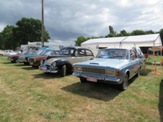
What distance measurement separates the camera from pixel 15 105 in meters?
4.31

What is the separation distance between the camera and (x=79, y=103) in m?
4.52

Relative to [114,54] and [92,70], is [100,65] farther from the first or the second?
[114,54]

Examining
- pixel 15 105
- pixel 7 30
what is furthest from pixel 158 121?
pixel 7 30

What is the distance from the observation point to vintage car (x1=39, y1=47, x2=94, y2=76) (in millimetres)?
7938

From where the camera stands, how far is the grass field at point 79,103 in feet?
12.1

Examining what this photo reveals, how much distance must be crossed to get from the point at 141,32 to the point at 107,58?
54.6m

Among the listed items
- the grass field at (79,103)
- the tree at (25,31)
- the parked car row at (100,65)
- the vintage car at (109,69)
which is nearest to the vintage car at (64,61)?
the parked car row at (100,65)

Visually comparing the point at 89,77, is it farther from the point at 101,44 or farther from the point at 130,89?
the point at 101,44

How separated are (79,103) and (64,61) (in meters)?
3.97

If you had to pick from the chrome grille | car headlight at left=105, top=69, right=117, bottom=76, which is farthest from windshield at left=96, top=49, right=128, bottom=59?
car headlight at left=105, top=69, right=117, bottom=76

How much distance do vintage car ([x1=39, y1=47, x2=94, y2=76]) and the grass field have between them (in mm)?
1717

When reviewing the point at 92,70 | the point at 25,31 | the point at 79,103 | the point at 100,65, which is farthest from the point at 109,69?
the point at 25,31

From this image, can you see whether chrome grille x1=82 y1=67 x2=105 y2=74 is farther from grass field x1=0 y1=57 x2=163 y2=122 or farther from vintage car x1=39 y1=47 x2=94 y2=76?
vintage car x1=39 y1=47 x2=94 y2=76

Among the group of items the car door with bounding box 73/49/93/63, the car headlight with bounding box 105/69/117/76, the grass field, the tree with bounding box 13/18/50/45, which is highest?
the tree with bounding box 13/18/50/45
